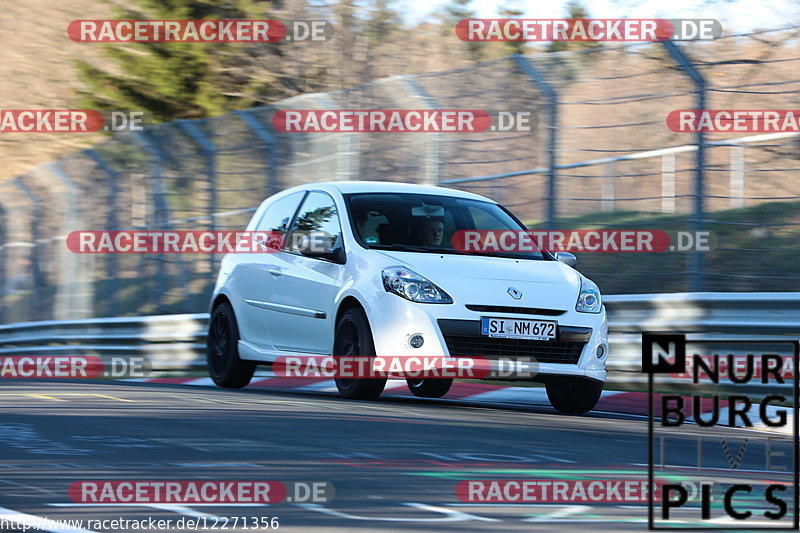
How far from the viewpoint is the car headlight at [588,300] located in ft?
34.1

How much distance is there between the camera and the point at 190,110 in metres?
29.9

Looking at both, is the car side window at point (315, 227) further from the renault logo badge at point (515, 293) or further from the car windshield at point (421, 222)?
the renault logo badge at point (515, 293)

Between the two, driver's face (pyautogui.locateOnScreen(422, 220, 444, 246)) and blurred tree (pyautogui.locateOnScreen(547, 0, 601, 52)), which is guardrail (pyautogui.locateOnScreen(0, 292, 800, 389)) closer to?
driver's face (pyautogui.locateOnScreen(422, 220, 444, 246))

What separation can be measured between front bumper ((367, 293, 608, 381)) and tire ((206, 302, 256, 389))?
2482 millimetres

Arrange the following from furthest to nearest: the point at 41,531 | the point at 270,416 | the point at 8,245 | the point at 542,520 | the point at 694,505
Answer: the point at 8,245, the point at 270,416, the point at 694,505, the point at 542,520, the point at 41,531

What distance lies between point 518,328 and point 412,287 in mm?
Result: 728

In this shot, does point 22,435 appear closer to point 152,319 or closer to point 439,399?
point 439,399

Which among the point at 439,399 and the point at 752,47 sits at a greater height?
the point at 752,47

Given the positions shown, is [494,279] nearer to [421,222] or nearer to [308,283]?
[421,222]

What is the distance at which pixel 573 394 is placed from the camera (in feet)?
35.2

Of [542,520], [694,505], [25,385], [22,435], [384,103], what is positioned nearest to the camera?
[542,520]

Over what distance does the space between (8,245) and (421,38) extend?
8601mm

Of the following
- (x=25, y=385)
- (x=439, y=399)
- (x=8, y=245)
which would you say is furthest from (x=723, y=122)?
(x=8, y=245)

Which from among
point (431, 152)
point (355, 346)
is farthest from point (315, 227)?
point (431, 152)
